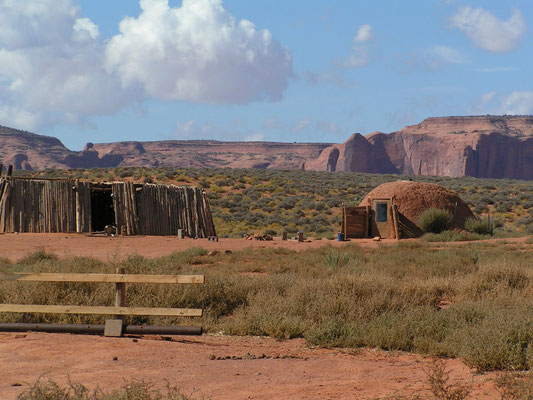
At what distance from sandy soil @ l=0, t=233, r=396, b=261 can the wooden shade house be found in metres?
0.70

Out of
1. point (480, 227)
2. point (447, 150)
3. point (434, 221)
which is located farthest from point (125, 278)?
point (447, 150)

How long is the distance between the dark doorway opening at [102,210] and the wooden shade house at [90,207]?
266 centimetres

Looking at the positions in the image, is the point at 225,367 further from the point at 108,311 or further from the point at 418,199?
the point at 418,199

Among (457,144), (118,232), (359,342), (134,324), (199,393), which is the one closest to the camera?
(199,393)

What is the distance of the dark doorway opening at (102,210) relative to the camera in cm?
2455

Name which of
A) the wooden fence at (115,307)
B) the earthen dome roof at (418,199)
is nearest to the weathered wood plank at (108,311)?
the wooden fence at (115,307)

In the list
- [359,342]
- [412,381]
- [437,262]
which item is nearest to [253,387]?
[412,381]

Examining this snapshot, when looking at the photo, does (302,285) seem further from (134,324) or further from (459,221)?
(459,221)

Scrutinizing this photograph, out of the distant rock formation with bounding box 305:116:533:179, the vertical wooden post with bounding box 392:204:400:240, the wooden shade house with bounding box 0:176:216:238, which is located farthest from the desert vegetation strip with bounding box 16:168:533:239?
the distant rock formation with bounding box 305:116:533:179

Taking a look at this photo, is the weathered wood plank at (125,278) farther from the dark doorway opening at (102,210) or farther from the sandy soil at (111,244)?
the dark doorway opening at (102,210)

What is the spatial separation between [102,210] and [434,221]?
13.1 meters

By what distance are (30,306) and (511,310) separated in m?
6.12

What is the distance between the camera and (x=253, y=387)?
5.66 meters

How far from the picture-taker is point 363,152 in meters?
111
